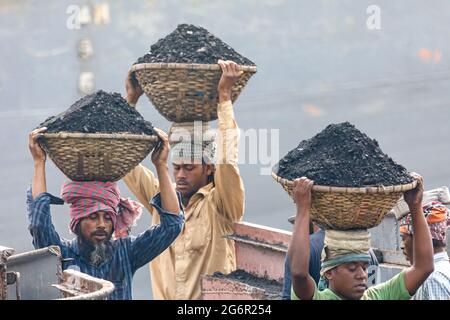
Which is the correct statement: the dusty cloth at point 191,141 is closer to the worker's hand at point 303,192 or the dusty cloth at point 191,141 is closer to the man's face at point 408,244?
the man's face at point 408,244

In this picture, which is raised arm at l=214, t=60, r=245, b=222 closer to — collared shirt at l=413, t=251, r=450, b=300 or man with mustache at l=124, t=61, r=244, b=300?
man with mustache at l=124, t=61, r=244, b=300

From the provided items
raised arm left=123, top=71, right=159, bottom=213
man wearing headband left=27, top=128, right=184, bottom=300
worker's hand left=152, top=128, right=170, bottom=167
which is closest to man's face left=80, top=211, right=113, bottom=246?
man wearing headband left=27, top=128, right=184, bottom=300

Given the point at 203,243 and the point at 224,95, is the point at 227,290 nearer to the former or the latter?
the point at 203,243

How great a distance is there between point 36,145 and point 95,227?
49cm

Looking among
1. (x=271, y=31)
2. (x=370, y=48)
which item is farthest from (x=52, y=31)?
(x=370, y=48)

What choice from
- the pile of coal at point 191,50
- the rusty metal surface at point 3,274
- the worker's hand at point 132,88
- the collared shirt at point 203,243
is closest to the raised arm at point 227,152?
the collared shirt at point 203,243

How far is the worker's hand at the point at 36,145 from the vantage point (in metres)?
5.27

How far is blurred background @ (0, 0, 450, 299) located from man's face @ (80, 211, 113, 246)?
8196 mm

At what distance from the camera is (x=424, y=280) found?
180 inches

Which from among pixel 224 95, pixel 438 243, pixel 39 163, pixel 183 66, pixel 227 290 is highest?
pixel 183 66

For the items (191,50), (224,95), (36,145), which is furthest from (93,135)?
(191,50)

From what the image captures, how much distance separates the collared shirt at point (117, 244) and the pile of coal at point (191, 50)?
3.27 ft

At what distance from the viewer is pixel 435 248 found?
5.06 meters
